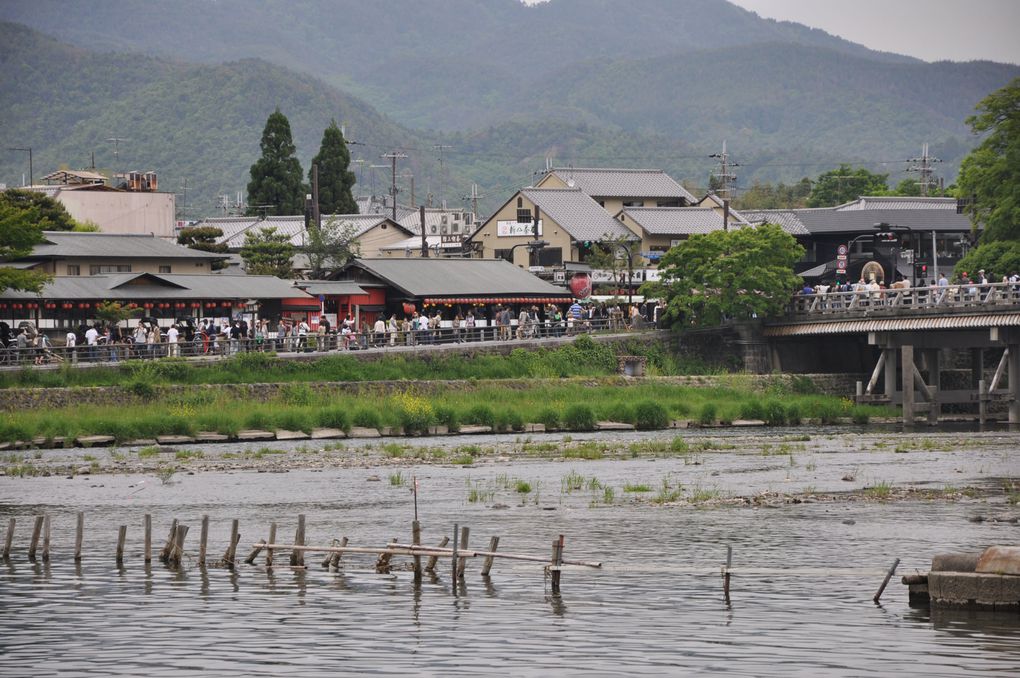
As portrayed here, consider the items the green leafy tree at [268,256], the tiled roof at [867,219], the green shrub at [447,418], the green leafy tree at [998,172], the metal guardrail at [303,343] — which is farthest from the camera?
the tiled roof at [867,219]

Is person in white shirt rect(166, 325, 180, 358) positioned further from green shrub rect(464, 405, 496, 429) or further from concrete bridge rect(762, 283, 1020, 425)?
concrete bridge rect(762, 283, 1020, 425)

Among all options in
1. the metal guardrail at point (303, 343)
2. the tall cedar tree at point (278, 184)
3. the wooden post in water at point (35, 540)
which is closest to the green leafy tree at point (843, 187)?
the tall cedar tree at point (278, 184)

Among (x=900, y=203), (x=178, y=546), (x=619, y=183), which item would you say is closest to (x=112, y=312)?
(x=178, y=546)

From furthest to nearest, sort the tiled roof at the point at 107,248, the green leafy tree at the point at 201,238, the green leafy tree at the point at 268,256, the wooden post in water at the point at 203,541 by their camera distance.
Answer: the green leafy tree at the point at 201,238 < the green leafy tree at the point at 268,256 < the tiled roof at the point at 107,248 < the wooden post in water at the point at 203,541

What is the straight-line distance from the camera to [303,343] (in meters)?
57.2

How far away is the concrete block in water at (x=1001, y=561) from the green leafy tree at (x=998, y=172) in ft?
161

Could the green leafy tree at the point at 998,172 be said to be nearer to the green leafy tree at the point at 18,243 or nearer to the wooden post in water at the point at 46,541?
the green leafy tree at the point at 18,243

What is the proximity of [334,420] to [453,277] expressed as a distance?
22.8m

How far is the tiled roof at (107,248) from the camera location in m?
64.0

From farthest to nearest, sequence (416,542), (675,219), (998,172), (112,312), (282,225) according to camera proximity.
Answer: (282,225)
(675,219)
(998,172)
(112,312)
(416,542)

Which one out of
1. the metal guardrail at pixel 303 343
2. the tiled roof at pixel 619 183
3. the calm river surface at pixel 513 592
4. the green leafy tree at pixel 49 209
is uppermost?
the tiled roof at pixel 619 183

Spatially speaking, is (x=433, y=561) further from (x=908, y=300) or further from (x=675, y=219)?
(x=675, y=219)

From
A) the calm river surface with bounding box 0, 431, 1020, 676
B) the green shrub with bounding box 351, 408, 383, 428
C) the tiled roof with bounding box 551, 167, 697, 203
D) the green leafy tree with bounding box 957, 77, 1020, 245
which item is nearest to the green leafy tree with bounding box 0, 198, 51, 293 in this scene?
the green shrub with bounding box 351, 408, 383, 428

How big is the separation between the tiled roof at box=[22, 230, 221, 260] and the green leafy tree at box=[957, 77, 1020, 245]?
3586cm
